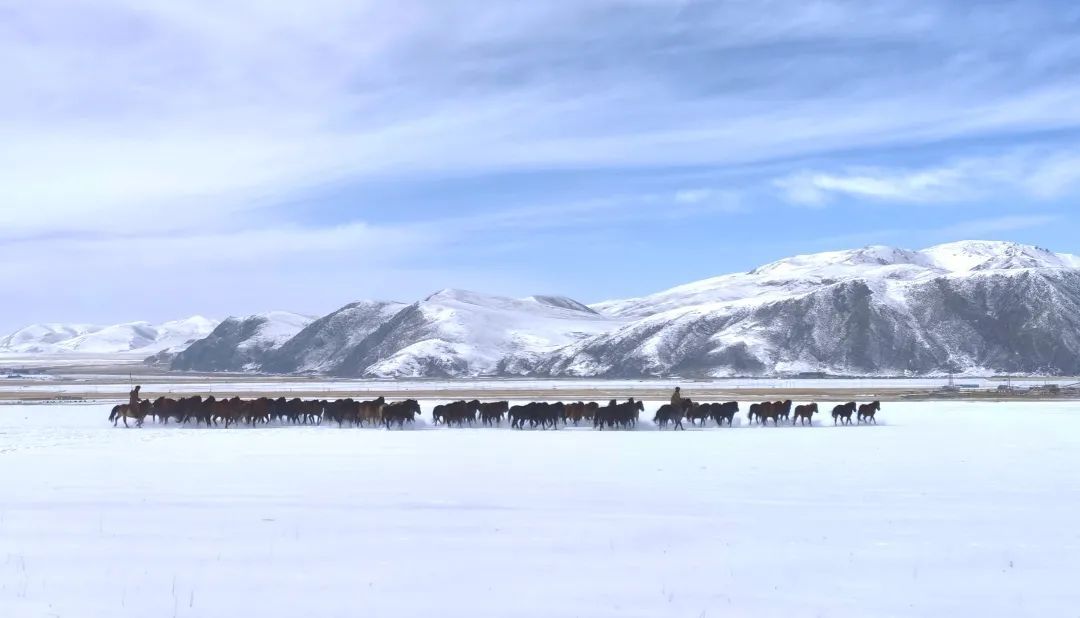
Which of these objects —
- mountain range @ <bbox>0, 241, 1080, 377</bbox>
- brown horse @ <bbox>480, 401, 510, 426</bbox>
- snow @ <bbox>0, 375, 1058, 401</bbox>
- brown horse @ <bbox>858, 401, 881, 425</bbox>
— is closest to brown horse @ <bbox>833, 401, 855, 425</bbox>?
brown horse @ <bbox>858, 401, 881, 425</bbox>

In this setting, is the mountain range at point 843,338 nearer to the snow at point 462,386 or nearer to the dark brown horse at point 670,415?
the snow at point 462,386

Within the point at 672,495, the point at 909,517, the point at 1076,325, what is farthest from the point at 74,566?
the point at 1076,325

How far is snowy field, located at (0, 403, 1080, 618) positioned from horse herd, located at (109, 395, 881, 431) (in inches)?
501

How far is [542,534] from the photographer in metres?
13.2

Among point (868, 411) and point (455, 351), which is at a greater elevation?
point (455, 351)

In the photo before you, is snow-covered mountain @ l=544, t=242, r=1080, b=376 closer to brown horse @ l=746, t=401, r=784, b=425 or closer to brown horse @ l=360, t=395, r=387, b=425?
brown horse @ l=746, t=401, r=784, b=425

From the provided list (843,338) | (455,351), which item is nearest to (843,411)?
(843,338)

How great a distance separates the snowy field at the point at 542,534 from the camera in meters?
10.0

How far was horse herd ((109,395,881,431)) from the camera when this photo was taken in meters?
37.2

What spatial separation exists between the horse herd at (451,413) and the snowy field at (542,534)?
41.7 feet

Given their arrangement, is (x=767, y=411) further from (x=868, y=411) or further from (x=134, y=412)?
(x=134, y=412)

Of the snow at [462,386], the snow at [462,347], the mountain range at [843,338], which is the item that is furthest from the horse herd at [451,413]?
the snow at [462,347]

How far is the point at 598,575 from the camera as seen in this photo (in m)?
11.0

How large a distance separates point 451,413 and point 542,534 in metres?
25.4
